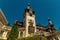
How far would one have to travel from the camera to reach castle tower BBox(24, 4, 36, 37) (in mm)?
65500

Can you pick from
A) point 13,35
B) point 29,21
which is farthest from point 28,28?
point 13,35

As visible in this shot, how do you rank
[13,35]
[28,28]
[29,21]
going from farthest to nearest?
[29,21], [28,28], [13,35]

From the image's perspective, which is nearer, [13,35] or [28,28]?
[13,35]

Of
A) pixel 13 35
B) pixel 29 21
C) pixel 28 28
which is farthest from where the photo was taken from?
pixel 29 21

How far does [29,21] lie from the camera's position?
70.2 m

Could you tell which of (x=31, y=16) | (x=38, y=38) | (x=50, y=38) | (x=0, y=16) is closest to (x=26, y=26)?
(x=31, y=16)

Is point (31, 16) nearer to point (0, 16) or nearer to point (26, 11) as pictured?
point (26, 11)

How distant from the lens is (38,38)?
120ft

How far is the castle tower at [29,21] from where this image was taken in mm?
65500

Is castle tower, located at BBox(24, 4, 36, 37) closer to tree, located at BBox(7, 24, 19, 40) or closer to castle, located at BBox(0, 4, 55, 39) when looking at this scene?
castle, located at BBox(0, 4, 55, 39)

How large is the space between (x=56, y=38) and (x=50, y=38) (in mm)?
3460

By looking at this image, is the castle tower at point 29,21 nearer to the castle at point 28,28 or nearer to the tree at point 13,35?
the castle at point 28,28

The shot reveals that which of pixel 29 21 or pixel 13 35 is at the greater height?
pixel 29 21

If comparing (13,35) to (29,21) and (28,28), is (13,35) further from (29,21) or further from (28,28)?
(29,21)
